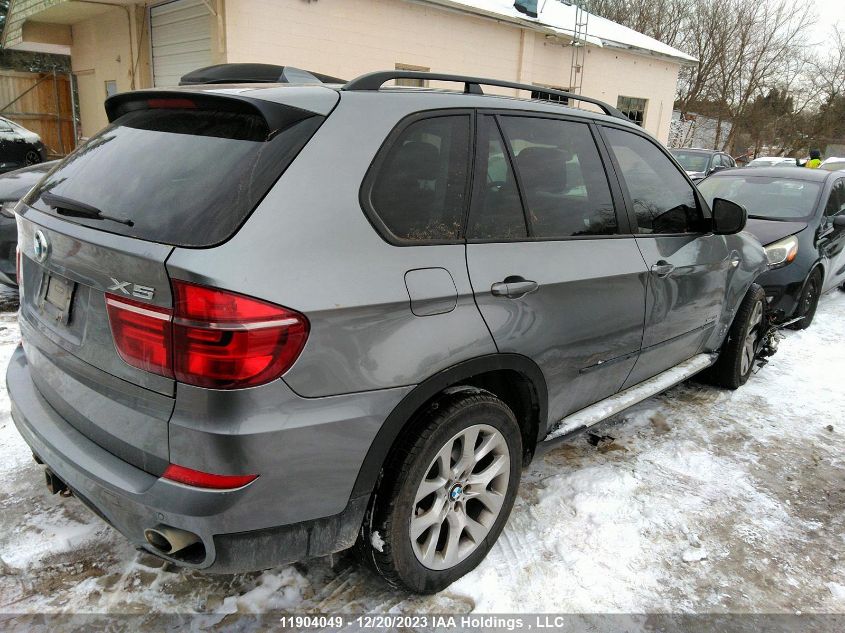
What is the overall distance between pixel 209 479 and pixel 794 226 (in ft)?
20.3

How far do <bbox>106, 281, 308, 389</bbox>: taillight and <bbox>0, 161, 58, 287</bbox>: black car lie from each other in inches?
156

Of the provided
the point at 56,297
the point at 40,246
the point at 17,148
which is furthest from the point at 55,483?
the point at 17,148

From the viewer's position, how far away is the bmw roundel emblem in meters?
2.07

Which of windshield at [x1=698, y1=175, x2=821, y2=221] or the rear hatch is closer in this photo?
the rear hatch

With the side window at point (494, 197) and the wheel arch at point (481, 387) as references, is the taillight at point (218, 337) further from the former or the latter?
the side window at point (494, 197)

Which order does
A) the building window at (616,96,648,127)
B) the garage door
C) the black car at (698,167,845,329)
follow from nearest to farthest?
the black car at (698,167,845,329), the garage door, the building window at (616,96,648,127)

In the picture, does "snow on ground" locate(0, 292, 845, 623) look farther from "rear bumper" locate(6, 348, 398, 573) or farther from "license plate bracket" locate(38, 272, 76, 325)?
"license plate bracket" locate(38, 272, 76, 325)

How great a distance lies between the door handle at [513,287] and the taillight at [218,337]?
81 centimetres

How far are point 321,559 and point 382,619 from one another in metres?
0.39

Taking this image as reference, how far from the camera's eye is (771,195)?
260 inches

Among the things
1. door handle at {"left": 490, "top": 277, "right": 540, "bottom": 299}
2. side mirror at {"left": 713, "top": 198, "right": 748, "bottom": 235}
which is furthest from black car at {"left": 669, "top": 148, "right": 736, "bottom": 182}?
door handle at {"left": 490, "top": 277, "right": 540, "bottom": 299}

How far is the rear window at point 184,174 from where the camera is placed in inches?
68.5

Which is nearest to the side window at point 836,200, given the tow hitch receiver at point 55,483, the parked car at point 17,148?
the tow hitch receiver at point 55,483

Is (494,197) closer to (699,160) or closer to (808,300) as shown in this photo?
(808,300)
